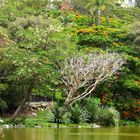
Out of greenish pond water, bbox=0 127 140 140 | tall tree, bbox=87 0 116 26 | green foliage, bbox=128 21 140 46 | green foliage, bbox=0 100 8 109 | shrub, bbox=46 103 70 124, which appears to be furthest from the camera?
tall tree, bbox=87 0 116 26

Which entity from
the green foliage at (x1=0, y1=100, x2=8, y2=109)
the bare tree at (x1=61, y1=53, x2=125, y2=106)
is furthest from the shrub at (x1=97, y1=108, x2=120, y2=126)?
the green foliage at (x1=0, y1=100, x2=8, y2=109)

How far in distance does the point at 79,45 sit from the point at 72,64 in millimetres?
10771

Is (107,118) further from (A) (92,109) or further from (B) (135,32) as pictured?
(B) (135,32)

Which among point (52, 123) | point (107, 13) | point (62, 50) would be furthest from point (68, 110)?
point (107, 13)

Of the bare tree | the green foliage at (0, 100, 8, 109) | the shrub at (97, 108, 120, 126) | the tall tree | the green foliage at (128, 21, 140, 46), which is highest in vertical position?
the tall tree

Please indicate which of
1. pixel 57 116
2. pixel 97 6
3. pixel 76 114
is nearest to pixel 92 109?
pixel 76 114

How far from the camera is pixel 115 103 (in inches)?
1587

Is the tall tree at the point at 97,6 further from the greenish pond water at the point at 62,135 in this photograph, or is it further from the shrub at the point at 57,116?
the greenish pond water at the point at 62,135

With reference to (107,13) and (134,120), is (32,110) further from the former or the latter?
(107,13)

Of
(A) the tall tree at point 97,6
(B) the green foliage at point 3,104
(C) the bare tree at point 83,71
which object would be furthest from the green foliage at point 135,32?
(B) the green foliage at point 3,104

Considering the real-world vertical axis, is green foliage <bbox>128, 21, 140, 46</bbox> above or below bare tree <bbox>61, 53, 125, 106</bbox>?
above

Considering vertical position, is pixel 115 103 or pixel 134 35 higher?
pixel 134 35

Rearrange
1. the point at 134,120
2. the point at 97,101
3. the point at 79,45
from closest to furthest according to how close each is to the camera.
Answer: the point at 97,101 < the point at 134,120 < the point at 79,45

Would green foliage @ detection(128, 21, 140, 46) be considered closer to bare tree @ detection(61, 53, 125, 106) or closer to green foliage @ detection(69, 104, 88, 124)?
bare tree @ detection(61, 53, 125, 106)
